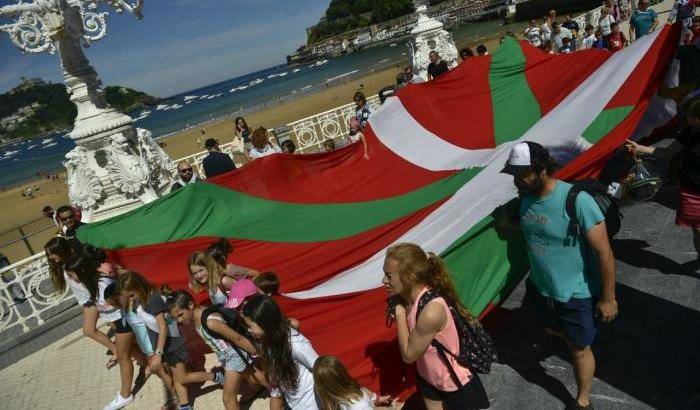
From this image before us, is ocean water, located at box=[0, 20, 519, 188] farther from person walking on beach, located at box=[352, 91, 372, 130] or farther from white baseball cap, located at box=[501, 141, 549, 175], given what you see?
white baseball cap, located at box=[501, 141, 549, 175]

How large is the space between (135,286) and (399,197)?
9.04 feet

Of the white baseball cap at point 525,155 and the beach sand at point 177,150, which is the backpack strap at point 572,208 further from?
the beach sand at point 177,150

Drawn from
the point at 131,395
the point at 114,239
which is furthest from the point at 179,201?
the point at 131,395

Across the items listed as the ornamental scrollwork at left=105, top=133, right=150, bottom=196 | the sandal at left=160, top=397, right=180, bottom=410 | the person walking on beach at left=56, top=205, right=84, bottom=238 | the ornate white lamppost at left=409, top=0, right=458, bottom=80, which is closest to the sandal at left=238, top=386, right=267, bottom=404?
the sandal at left=160, top=397, right=180, bottom=410

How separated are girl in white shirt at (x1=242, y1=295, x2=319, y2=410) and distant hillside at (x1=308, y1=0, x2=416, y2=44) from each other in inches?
4921

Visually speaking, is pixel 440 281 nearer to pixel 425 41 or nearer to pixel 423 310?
pixel 423 310

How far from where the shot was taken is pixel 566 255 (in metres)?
2.61

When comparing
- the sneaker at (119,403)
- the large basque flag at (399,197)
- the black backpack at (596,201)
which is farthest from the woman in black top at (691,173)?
the sneaker at (119,403)

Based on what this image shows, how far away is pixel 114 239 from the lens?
14.6 feet

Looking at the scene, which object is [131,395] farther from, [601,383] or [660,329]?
[660,329]

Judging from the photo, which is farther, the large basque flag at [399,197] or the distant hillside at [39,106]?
the distant hillside at [39,106]

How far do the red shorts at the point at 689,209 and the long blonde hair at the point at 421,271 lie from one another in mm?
2058

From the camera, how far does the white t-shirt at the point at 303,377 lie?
2949 millimetres

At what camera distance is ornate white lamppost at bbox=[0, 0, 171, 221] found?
523 centimetres
